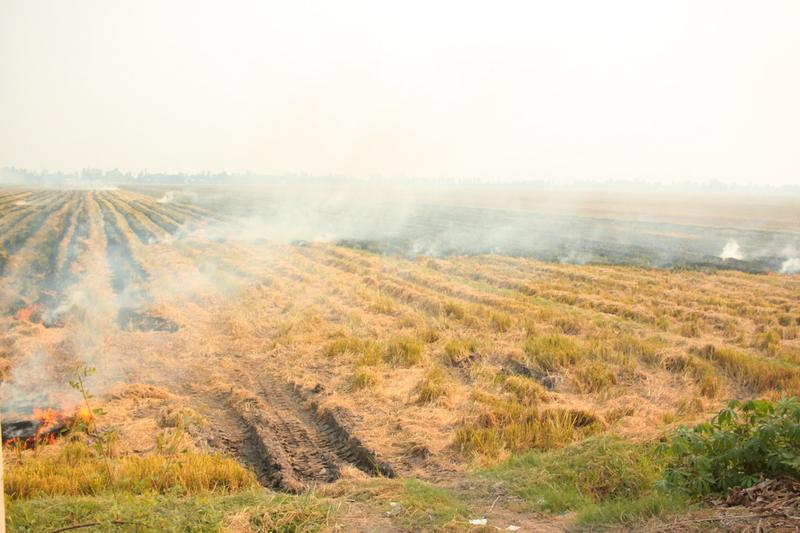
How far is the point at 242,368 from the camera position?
1045 centimetres

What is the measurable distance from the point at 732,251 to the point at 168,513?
3744 cm

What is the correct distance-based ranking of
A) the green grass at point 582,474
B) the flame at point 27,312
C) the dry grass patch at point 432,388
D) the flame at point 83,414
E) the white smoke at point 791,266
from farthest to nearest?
the white smoke at point 791,266, the flame at point 27,312, the dry grass patch at point 432,388, the flame at point 83,414, the green grass at point 582,474

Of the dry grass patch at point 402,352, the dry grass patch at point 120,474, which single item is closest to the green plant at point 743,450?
the dry grass patch at point 120,474

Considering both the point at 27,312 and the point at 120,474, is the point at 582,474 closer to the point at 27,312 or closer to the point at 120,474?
the point at 120,474

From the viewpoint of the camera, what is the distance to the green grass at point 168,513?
4.26 m

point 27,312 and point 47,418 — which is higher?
point 27,312

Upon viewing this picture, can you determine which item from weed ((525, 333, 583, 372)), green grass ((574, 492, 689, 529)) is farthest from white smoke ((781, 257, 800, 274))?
green grass ((574, 492, 689, 529))

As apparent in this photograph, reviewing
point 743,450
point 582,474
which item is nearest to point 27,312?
point 582,474

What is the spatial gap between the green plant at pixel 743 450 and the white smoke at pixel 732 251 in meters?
29.4

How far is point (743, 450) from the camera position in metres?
4.43

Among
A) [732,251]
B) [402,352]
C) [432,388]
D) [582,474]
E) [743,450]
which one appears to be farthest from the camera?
[732,251]

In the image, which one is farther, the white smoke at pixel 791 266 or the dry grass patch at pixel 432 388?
the white smoke at pixel 791 266

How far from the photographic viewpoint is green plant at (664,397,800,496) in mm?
4252

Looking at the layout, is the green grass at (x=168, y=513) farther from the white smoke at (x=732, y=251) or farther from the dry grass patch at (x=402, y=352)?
the white smoke at (x=732, y=251)
